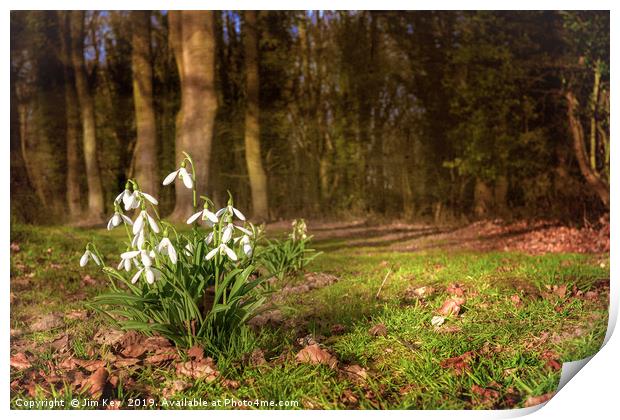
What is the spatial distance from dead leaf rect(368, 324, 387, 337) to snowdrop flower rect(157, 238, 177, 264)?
947 millimetres

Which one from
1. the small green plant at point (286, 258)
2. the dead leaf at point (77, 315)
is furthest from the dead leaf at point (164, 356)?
the small green plant at point (286, 258)

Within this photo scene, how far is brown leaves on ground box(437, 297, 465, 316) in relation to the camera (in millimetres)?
2561

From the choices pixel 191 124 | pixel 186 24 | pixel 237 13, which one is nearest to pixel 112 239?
pixel 191 124

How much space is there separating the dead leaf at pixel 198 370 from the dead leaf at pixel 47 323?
92 centimetres

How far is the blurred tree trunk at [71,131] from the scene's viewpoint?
3.73 metres

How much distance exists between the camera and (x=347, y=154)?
4.55 meters

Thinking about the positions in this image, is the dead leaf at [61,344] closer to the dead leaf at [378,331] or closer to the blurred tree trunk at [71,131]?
the dead leaf at [378,331]

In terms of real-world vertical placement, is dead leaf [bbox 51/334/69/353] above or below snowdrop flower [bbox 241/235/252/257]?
below

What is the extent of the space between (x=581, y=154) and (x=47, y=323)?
3.41m

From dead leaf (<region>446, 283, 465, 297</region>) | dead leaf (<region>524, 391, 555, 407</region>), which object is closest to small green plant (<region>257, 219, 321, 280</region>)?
dead leaf (<region>446, 283, 465, 297</region>)

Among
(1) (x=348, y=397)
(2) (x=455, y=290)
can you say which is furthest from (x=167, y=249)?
(2) (x=455, y=290)

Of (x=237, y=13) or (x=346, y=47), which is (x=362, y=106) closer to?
(x=346, y=47)

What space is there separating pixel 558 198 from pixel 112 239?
3138mm

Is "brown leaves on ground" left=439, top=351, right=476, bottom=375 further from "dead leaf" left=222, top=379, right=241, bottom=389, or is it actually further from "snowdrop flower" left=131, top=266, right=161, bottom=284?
"snowdrop flower" left=131, top=266, right=161, bottom=284
